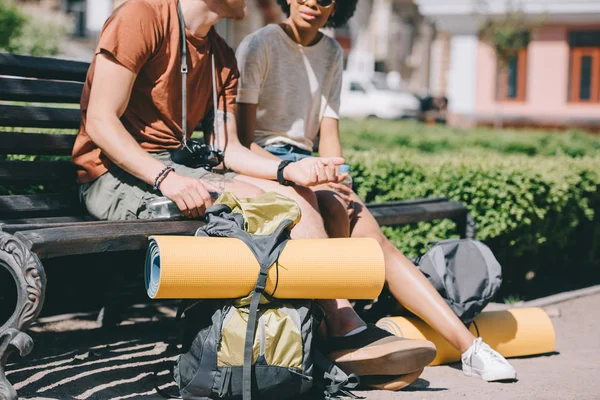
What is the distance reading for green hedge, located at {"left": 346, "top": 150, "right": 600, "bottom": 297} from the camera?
568 cm

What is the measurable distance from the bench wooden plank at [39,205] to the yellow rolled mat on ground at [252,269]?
76 cm

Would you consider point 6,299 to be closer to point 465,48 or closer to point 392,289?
point 392,289

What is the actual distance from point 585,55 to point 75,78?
24.5m

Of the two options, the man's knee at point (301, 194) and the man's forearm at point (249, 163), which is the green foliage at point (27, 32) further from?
the man's knee at point (301, 194)

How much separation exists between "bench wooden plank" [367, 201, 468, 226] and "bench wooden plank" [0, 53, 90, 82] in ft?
5.53

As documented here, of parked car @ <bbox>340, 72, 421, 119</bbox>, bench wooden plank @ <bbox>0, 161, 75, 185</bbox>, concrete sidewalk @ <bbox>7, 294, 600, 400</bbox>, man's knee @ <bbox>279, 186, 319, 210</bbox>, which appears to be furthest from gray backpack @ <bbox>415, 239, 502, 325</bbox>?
parked car @ <bbox>340, 72, 421, 119</bbox>

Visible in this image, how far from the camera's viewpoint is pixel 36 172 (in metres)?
3.92

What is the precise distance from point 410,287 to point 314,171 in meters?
0.78

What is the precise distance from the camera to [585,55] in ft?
87.1

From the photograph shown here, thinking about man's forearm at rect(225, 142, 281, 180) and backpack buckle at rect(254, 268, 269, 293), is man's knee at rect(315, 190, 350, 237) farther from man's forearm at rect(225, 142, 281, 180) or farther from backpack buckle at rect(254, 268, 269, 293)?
backpack buckle at rect(254, 268, 269, 293)

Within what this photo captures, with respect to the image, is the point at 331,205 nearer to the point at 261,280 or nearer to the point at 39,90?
the point at 261,280

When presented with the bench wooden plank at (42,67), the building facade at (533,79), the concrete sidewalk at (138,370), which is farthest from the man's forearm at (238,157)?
the building facade at (533,79)

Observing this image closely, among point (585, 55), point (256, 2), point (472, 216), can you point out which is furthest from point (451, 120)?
point (472, 216)

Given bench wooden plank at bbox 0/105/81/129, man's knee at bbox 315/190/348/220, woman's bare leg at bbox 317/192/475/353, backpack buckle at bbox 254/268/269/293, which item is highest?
bench wooden plank at bbox 0/105/81/129
